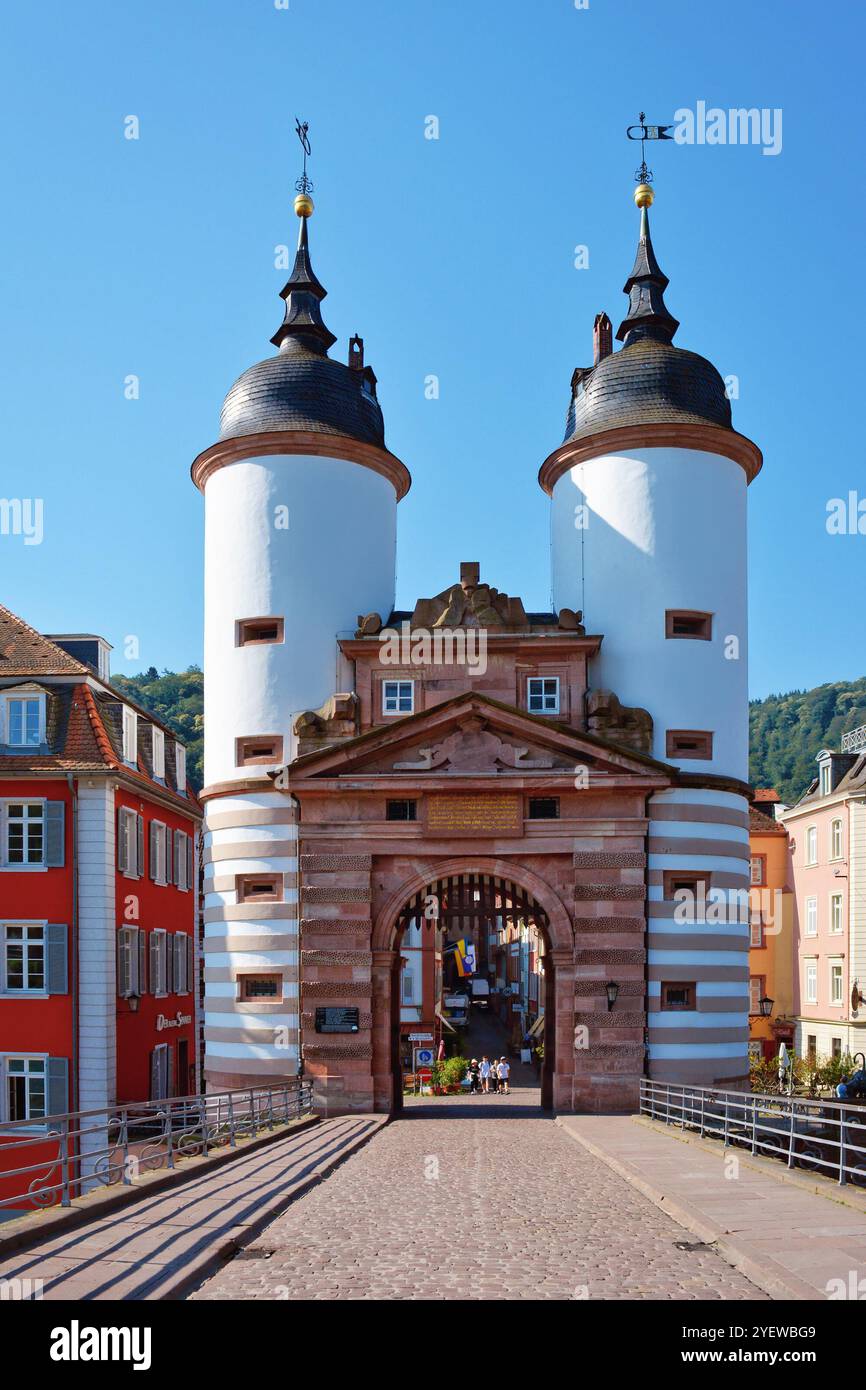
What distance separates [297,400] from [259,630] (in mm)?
5302

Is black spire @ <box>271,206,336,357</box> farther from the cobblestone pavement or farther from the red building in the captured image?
the cobblestone pavement

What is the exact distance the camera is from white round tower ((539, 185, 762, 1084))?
30.4 m

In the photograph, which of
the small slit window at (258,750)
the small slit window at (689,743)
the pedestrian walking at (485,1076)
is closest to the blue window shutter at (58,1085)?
the small slit window at (258,750)

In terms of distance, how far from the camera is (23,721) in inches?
1359

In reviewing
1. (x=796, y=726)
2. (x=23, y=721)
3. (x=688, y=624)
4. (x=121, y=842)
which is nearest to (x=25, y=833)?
(x=121, y=842)

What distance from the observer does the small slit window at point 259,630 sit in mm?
32781

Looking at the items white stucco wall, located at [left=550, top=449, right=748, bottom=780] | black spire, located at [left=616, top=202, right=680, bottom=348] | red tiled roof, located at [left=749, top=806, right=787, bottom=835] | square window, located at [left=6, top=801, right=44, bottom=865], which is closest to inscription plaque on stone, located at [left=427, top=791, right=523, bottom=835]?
white stucco wall, located at [left=550, top=449, right=748, bottom=780]

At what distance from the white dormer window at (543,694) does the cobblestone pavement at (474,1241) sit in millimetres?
11881

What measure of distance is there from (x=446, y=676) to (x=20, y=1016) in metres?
12.2

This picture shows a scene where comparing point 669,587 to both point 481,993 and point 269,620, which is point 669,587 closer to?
point 269,620

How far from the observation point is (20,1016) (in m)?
32.8

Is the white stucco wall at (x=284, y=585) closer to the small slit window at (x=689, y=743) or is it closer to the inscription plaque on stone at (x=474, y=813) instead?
the inscription plaque on stone at (x=474, y=813)
